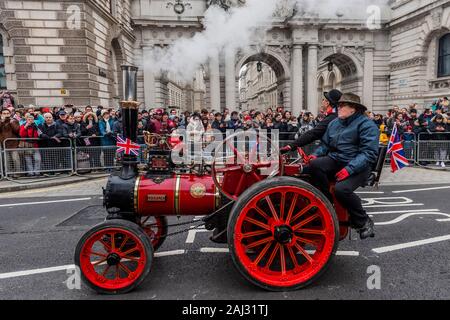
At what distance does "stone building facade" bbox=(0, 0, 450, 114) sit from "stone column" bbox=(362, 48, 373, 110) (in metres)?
0.07

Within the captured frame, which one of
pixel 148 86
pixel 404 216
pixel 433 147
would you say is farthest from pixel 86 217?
pixel 148 86

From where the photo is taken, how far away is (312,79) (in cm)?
2423

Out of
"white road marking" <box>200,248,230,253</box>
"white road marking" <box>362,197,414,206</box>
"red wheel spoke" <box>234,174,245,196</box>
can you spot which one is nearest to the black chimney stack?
"red wheel spoke" <box>234,174,245,196</box>

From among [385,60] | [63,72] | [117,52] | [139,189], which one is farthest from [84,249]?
[385,60]

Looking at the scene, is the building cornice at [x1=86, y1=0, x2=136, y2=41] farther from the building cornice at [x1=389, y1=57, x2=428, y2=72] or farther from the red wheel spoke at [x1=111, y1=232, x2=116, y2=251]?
the building cornice at [x1=389, y1=57, x2=428, y2=72]

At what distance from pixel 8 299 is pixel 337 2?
2366 centimetres

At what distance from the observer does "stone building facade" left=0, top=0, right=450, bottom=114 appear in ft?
47.8

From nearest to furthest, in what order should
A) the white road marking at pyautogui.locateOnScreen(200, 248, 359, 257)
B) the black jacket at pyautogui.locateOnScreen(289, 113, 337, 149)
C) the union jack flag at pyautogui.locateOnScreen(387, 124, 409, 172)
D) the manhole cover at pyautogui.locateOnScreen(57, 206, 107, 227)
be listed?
the black jacket at pyautogui.locateOnScreen(289, 113, 337, 149) < the white road marking at pyautogui.locateOnScreen(200, 248, 359, 257) < the manhole cover at pyautogui.locateOnScreen(57, 206, 107, 227) < the union jack flag at pyautogui.locateOnScreen(387, 124, 409, 172)

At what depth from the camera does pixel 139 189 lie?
3432 mm

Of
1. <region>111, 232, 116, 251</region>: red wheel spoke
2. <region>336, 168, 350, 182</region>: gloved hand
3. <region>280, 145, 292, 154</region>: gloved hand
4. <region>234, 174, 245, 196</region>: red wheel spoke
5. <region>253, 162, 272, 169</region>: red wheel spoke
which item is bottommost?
<region>111, 232, 116, 251</region>: red wheel spoke

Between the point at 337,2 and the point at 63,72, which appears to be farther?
the point at 337,2

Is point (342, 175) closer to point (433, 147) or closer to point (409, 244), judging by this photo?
point (409, 244)
